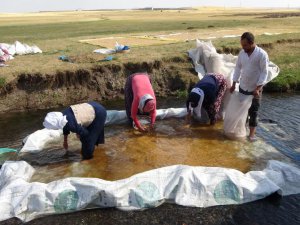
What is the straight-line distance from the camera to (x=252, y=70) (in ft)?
21.5

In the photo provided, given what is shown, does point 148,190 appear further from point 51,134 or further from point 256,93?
point 51,134

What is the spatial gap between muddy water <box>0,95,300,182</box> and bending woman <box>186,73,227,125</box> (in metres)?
0.36

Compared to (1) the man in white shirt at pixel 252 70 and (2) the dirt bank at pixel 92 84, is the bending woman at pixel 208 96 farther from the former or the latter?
(2) the dirt bank at pixel 92 84

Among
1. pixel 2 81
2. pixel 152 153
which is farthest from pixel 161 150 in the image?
pixel 2 81

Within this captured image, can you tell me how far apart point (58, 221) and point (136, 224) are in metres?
1.03

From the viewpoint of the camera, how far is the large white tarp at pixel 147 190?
4844 mm

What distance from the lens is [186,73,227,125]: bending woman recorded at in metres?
7.14

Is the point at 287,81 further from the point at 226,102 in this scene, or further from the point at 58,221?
the point at 58,221

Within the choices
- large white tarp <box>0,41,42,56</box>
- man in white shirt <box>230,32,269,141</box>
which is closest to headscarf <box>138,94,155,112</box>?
man in white shirt <box>230,32,269,141</box>

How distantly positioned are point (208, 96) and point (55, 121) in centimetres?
337

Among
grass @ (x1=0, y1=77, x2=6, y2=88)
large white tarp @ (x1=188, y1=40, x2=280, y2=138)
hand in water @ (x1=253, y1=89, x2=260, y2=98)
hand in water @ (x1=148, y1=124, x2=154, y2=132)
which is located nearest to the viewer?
hand in water @ (x1=253, y1=89, x2=260, y2=98)

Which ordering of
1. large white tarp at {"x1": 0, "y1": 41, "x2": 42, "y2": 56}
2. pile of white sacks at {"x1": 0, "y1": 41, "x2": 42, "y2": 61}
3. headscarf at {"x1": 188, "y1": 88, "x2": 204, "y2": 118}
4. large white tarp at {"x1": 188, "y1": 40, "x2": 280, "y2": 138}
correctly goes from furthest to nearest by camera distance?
large white tarp at {"x1": 0, "y1": 41, "x2": 42, "y2": 56} → pile of white sacks at {"x1": 0, "y1": 41, "x2": 42, "y2": 61} → headscarf at {"x1": 188, "y1": 88, "x2": 204, "y2": 118} → large white tarp at {"x1": 188, "y1": 40, "x2": 280, "y2": 138}

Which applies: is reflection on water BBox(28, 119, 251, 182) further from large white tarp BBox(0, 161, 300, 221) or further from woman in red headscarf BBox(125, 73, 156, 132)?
large white tarp BBox(0, 161, 300, 221)

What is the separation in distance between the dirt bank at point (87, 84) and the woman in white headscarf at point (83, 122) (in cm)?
488
